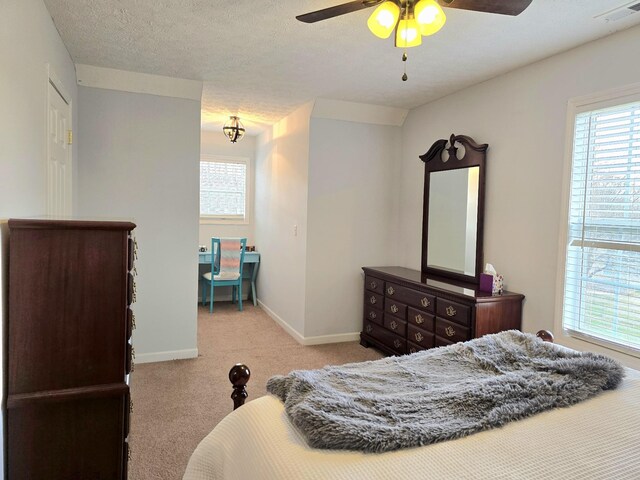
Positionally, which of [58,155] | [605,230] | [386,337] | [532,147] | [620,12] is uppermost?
[620,12]

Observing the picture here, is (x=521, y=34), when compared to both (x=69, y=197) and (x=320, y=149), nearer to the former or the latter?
(x=320, y=149)

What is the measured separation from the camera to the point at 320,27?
2428 mm

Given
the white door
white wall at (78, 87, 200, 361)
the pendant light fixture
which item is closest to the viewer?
the white door

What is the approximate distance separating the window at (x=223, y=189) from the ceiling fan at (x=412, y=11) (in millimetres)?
4271

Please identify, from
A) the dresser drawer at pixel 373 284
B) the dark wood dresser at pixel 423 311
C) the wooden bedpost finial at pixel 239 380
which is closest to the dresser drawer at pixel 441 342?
the dark wood dresser at pixel 423 311

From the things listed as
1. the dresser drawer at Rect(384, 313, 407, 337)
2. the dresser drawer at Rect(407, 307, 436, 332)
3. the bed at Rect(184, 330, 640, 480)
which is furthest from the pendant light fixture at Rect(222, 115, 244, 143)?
the bed at Rect(184, 330, 640, 480)

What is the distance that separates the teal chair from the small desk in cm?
17

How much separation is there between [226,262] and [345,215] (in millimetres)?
1855

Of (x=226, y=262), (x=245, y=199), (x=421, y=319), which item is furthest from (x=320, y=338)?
(x=245, y=199)

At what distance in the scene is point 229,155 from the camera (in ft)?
19.6

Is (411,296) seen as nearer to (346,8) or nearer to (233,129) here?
(346,8)

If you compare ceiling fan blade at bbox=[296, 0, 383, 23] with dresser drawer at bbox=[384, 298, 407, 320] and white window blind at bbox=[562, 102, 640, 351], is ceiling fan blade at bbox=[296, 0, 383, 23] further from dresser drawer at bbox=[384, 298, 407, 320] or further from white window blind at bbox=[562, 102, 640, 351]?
dresser drawer at bbox=[384, 298, 407, 320]

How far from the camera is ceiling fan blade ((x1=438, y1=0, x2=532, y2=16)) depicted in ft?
5.56

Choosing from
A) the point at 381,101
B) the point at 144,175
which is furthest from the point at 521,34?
the point at 144,175
